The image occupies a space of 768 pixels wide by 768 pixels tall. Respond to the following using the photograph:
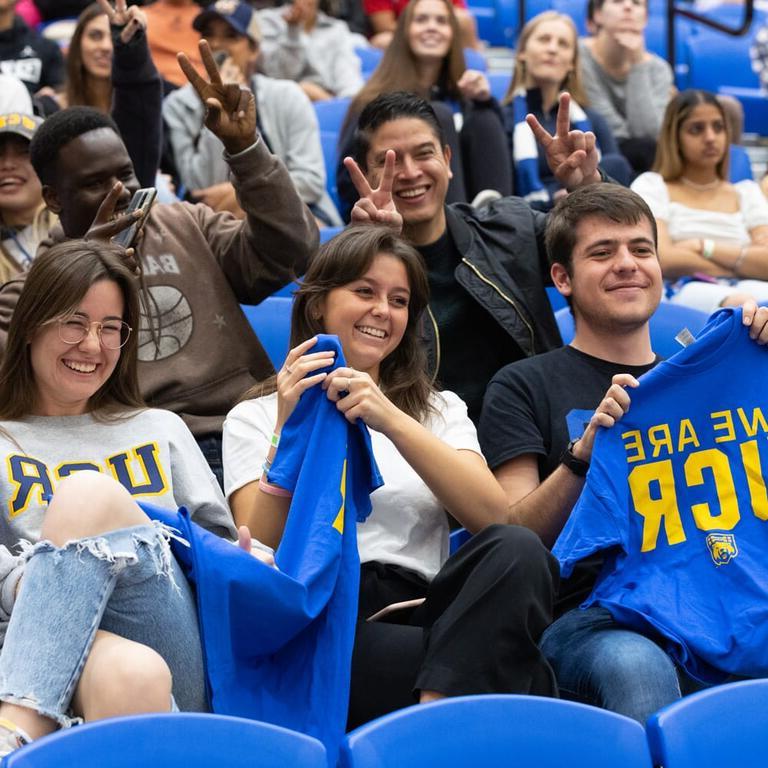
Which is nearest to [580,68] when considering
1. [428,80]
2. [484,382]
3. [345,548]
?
[428,80]

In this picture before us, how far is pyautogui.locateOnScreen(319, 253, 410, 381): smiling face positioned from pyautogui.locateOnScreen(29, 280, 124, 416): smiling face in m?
0.43

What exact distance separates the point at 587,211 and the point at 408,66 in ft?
7.13

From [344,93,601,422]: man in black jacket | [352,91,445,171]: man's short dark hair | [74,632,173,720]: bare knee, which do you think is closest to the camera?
[74,632,173,720]: bare knee

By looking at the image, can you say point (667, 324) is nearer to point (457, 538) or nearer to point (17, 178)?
point (457, 538)

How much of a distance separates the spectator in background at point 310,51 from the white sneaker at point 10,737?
4655 millimetres

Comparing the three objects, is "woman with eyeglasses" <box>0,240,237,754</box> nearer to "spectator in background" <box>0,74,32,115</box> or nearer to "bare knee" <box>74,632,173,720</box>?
"bare knee" <box>74,632,173,720</box>

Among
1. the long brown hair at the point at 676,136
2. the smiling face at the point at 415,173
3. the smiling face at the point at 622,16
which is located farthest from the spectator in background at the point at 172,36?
the smiling face at the point at 415,173

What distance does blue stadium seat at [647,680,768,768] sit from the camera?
1.84 meters

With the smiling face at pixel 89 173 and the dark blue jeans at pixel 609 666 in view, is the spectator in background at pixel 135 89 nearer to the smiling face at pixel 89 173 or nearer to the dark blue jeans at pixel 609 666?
the smiling face at pixel 89 173

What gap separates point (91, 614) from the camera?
2002 mm

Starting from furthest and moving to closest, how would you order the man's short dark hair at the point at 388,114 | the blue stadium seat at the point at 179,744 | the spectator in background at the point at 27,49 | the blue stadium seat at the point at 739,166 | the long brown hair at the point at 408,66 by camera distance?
the spectator in background at the point at 27,49, the blue stadium seat at the point at 739,166, the long brown hair at the point at 408,66, the man's short dark hair at the point at 388,114, the blue stadium seat at the point at 179,744

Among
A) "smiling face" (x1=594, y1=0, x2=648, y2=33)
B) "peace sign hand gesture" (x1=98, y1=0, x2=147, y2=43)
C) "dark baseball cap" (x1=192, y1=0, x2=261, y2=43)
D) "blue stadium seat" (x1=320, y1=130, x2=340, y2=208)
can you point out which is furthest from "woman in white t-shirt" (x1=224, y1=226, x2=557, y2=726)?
"smiling face" (x1=594, y1=0, x2=648, y2=33)

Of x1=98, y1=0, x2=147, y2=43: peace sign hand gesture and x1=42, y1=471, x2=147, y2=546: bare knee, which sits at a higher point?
x1=98, y1=0, x2=147, y2=43: peace sign hand gesture

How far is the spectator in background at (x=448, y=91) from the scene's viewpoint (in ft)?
15.0
